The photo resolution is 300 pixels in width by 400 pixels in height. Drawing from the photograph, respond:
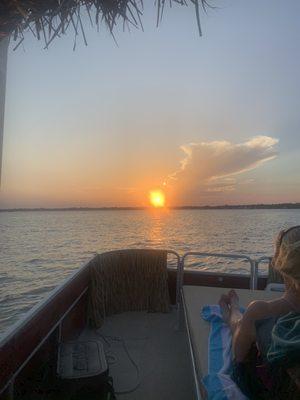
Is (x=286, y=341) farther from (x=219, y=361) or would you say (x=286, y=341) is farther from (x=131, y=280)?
(x=131, y=280)

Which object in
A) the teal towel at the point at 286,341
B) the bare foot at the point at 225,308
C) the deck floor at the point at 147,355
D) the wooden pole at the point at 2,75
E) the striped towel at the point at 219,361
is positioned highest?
the wooden pole at the point at 2,75

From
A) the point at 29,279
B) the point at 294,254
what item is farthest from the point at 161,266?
the point at 29,279

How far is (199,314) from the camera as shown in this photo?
382 centimetres

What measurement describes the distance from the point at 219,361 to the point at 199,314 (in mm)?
1096

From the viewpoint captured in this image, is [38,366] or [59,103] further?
[59,103]

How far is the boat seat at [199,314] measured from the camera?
9.25 feet

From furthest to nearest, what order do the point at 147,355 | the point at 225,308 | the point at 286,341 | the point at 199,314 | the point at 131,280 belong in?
1. the point at 131,280
2. the point at 147,355
3. the point at 199,314
4. the point at 225,308
5. the point at 286,341

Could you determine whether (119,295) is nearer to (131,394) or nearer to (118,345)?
(118,345)

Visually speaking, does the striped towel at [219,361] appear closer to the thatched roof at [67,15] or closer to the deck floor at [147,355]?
the deck floor at [147,355]

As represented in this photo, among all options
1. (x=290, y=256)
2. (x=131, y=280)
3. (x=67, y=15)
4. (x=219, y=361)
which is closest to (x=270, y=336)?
(x=290, y=256)

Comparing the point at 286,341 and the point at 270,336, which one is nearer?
the point at 286,341

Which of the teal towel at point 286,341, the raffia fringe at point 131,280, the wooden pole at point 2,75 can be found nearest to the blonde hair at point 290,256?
the teal towel at point 286,341

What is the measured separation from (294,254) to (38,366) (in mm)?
2517

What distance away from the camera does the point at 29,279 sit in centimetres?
1566
